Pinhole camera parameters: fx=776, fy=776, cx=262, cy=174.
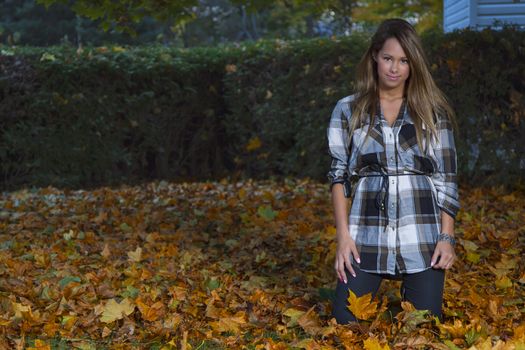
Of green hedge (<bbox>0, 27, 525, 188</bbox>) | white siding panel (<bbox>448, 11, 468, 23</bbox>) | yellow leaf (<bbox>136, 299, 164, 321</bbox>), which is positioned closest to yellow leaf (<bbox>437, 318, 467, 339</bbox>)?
yellow leaf (<bbox>136, 299, 164, 321</bbox>)

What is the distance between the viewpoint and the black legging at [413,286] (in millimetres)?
3473

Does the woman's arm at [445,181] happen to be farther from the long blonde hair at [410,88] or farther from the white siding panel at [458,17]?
the white siding panel at [458,17]

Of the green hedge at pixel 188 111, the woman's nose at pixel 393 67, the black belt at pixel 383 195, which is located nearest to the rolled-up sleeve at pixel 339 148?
the black belt at pixel 383 195

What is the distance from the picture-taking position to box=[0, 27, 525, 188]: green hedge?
8062mm

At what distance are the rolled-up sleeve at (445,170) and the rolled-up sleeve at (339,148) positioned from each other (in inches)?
15.8

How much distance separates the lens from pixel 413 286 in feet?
11.5

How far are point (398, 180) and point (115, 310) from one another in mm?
1630

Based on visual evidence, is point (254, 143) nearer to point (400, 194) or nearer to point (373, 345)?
point (400, 194)

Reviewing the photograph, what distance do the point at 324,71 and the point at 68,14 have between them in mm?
21120

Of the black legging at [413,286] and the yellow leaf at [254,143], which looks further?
the yellow leaf at [254,143]

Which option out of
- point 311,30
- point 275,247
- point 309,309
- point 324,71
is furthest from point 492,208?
point 311,30

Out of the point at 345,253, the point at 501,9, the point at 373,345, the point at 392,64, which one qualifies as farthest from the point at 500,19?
the point at 373,345

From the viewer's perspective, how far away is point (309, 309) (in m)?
4.05

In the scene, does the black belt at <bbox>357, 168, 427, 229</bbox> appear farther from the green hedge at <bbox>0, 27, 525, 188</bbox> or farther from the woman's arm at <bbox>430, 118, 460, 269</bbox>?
the green hedge at <bbox>0, 27, 525, 188</bbox>
